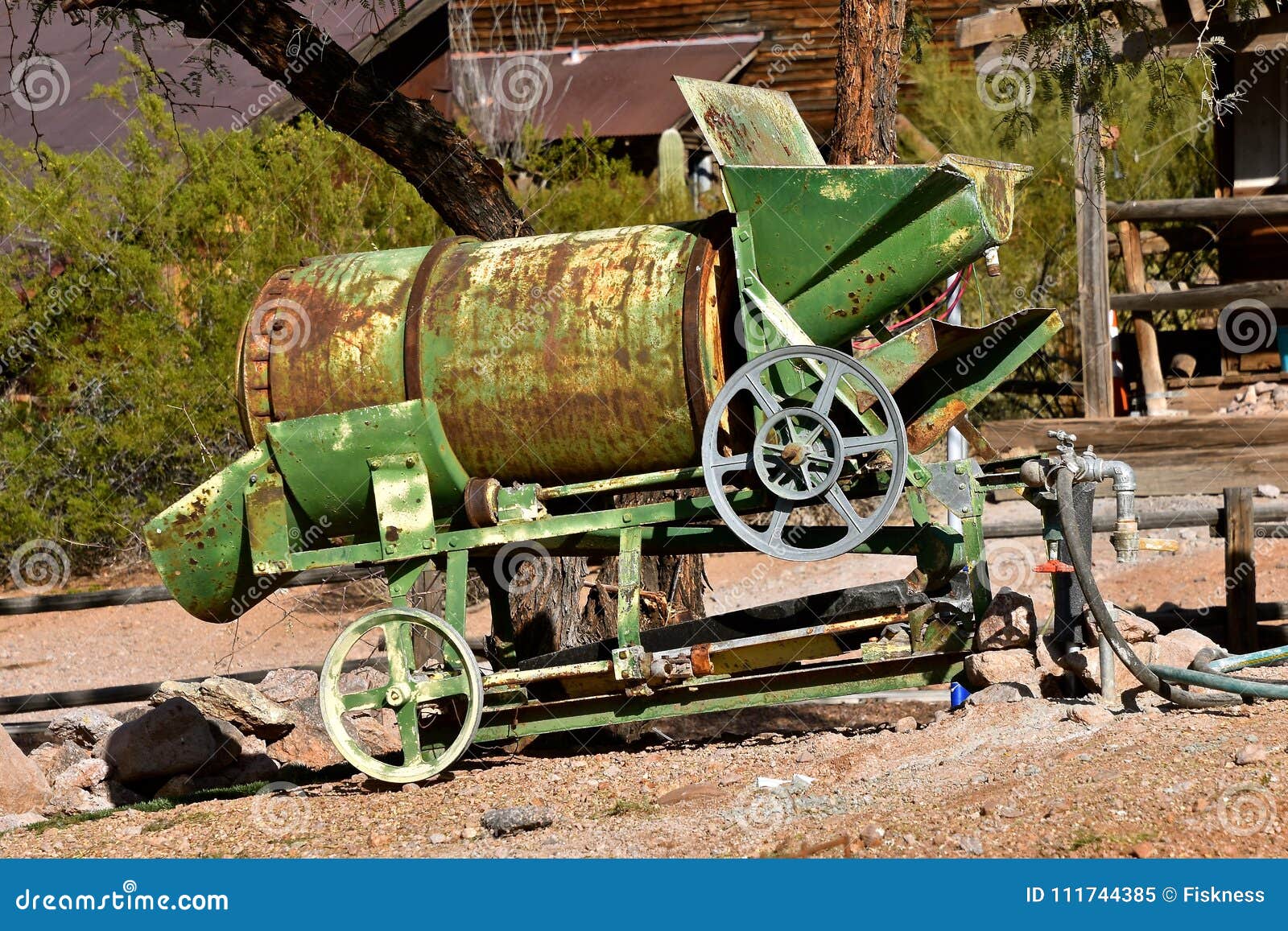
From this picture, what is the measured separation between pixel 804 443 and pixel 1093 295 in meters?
7.48

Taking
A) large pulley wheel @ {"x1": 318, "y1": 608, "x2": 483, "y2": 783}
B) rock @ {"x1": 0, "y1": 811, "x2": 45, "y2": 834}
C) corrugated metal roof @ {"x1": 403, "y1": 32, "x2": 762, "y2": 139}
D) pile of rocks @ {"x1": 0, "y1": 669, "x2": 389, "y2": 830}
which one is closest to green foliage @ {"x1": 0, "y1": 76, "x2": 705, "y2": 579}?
corrugated metal roof @ {"x1": 403, "y1": 32, "x2": 762, "y2": 139}

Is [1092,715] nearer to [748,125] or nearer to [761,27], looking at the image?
[748,125]

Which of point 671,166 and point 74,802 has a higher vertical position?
point 671,166

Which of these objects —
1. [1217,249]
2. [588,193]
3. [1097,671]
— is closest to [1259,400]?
[1217,249]

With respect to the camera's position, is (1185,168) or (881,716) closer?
(881,716)

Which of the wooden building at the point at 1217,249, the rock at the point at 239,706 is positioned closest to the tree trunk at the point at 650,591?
the rock at the point at 239,706

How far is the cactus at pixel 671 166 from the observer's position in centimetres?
1638

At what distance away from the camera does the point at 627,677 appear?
6152 millimetres

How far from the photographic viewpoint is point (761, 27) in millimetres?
19922

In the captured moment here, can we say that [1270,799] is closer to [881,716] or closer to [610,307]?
[610,307]

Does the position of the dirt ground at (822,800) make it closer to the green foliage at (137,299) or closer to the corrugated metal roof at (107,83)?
the green foliage at (137,299)

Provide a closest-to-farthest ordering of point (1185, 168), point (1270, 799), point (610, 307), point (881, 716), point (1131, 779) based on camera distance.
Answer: point (1270, 799), point (1131, 779), point (610, 307), point (881, 716), point (1185, 168)

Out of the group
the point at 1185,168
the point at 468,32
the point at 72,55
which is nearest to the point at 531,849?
the point at 1185,168

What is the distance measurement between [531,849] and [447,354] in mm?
2226
